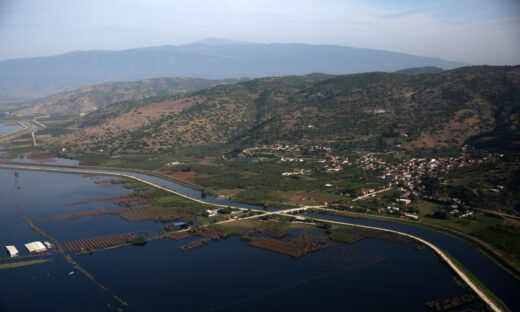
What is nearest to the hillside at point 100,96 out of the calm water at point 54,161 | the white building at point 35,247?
the calm water at point 54,161

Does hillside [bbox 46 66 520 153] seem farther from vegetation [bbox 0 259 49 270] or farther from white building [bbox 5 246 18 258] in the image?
vegetation [bbox 0 259 49 270]

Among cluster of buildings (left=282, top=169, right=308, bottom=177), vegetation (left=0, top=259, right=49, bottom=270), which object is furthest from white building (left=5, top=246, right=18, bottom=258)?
cluster of buildings (left=282, top=169, right=308, bottom=177)

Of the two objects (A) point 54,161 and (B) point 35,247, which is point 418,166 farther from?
(A) point 54,161


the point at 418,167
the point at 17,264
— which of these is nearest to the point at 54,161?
the point at 17,264

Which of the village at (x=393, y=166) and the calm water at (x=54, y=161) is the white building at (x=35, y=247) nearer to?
the village at (x=393, y=166)

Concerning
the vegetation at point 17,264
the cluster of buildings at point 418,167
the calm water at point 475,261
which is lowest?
the vegetation at point 17,264

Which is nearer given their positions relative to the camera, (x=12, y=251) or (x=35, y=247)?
(x=12, y=251)

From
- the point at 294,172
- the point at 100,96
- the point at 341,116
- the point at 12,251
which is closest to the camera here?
the point at 12,251
